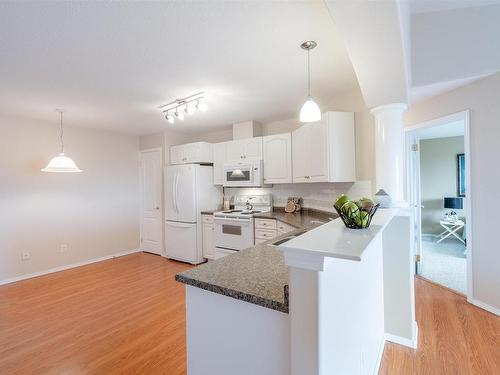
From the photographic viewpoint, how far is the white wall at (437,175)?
5.36m

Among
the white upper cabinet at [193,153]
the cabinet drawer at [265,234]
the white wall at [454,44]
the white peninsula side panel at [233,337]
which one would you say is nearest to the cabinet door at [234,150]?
the white upper cabinet at [193,153]

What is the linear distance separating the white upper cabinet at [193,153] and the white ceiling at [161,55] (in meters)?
1.16

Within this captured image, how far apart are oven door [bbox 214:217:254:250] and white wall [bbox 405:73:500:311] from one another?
2575 mm

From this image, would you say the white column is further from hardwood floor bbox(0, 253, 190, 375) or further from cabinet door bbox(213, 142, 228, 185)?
cabinet door bbox(213, 142, 228, 185)

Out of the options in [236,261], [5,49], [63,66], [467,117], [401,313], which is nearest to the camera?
[236,261]

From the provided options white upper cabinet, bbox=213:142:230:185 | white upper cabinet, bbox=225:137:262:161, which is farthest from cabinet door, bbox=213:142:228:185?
white upper cabinet, bbox=225:137:262:161

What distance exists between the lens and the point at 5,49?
1.93 m

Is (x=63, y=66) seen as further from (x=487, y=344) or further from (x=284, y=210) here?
(x=487, y=344)

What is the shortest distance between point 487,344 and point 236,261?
220 cm

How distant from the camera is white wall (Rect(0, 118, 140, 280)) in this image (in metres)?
3.68

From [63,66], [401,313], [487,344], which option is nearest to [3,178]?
[63,66]

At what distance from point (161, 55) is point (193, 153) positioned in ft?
8.21

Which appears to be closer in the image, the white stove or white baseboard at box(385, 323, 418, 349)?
white baseboard at box(385, 323, 418, 349)

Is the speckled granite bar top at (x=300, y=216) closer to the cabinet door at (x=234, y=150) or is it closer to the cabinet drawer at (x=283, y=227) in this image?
the cabinet drawer at (x=283, y=227)
